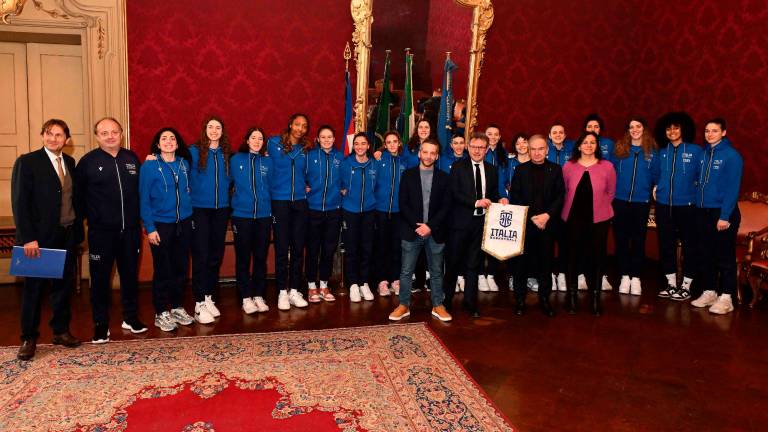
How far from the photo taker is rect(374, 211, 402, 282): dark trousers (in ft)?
17.7

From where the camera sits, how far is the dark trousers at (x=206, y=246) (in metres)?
4.55

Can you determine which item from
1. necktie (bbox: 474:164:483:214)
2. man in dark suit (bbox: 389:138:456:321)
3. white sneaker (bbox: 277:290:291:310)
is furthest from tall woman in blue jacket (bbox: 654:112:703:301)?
white sneaker (bbox: 277:290:291:310)

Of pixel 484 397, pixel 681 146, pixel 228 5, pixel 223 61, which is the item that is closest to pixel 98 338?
pixel 484 397

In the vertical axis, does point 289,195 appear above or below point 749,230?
above

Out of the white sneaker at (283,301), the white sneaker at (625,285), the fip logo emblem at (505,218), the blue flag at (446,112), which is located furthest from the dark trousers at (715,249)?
the white sneaker at (283,301)

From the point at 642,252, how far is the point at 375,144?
10.1 feet

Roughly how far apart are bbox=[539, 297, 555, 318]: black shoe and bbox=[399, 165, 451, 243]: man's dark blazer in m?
1.13

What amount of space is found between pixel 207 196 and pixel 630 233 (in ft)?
13.4

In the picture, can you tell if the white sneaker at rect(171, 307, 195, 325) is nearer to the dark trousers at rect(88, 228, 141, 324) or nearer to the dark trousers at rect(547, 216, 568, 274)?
the dark trousers at rect(88, 228, 141, 324)

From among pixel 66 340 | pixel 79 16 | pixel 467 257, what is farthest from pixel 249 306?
pixel 79 16

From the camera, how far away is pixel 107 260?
4066mm

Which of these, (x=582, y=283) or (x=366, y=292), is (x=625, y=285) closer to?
(x=582, y=283)

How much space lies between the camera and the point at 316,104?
654 cm

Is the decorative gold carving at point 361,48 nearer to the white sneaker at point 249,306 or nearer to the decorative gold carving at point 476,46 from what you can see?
the decorative gold carving at point 476,46
